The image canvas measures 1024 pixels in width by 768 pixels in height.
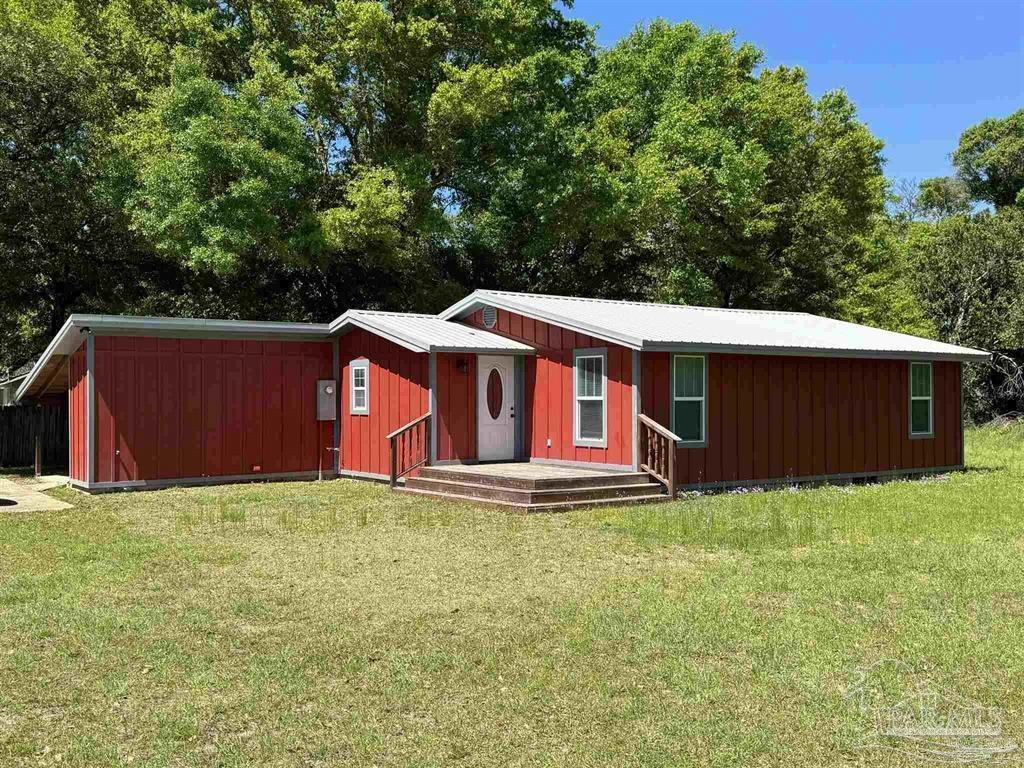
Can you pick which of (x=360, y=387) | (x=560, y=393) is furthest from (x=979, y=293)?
(x=360, y=387)

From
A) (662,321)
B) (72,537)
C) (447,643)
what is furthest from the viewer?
(662,321)

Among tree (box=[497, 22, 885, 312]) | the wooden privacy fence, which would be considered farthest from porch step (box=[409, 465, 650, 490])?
tree (box=[497, 22, 885, 312])

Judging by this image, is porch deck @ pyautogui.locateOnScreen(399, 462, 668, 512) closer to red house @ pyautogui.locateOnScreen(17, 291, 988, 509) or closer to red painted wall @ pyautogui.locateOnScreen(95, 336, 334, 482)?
red house @ pyautogui.locateOnScreen(17, 291, 988, 509)

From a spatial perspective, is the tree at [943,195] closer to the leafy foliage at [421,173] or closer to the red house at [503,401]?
the leafy foliage at [421,173]

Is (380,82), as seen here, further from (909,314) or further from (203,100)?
(909,314)

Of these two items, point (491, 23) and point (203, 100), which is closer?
point (203, 100)

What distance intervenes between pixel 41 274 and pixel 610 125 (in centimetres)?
1551

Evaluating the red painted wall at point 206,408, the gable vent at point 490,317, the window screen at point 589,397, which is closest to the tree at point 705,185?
the gable vent at point 490,317

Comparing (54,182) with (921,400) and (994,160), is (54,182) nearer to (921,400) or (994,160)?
(921,400)

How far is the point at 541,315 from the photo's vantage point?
49.0 feet

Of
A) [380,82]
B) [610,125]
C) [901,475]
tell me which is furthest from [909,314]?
[380,82]

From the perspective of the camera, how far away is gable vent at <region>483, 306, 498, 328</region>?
651 inches

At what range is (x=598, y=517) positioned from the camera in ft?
38.0

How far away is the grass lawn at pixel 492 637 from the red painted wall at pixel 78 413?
4111 mm
